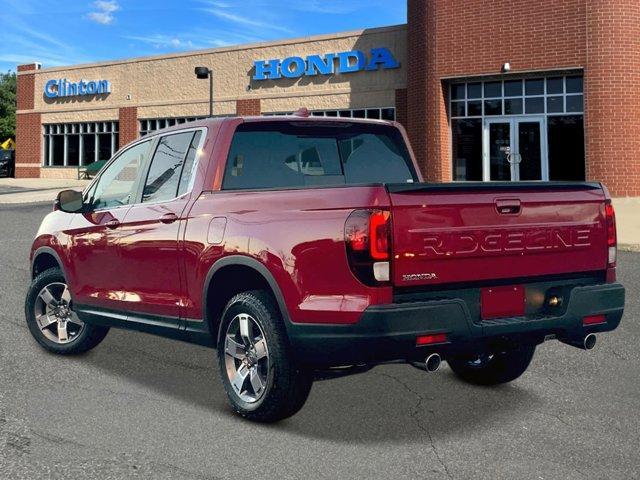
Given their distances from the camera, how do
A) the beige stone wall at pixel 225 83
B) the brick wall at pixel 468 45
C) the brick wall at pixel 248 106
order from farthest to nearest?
the brick wall at pixel 248 106 → the beige stone wall at pixel 225 83 → the brick wall at pixel 468 45

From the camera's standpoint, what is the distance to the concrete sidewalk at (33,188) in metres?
28.7

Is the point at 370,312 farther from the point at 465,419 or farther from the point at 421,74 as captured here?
the point at 421,74

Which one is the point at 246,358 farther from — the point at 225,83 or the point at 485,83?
the point at 225,83

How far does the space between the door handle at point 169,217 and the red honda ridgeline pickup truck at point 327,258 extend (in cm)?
1

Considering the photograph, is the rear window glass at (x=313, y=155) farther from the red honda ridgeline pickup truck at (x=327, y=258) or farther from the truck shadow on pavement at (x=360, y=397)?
the truck shadow on pavement at (x=360, y=397)

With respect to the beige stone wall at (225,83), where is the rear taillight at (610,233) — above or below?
below

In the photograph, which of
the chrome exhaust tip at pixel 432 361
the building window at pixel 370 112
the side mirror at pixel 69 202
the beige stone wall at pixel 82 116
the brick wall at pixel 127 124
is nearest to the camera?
the chrome exhaust tip at pixel 432 361

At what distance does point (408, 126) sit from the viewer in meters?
27.0

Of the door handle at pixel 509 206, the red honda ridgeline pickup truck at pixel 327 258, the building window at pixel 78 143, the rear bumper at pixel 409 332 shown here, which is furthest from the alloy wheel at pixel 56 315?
the building window at pixel 78 143

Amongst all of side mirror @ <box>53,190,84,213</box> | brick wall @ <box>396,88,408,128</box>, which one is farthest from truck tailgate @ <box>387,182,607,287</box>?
brick wall @ <box>396,88,408,128</box>

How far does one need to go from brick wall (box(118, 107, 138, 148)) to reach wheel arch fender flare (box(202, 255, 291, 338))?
35.4 meters

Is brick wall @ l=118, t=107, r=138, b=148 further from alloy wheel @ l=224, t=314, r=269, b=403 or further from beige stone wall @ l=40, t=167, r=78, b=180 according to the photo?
alloy wheel @ l=224, t=314, r=269, b=403

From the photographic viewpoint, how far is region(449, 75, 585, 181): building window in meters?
23.4

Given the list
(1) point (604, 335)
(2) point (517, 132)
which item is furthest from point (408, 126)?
(1) point (604, 335)
